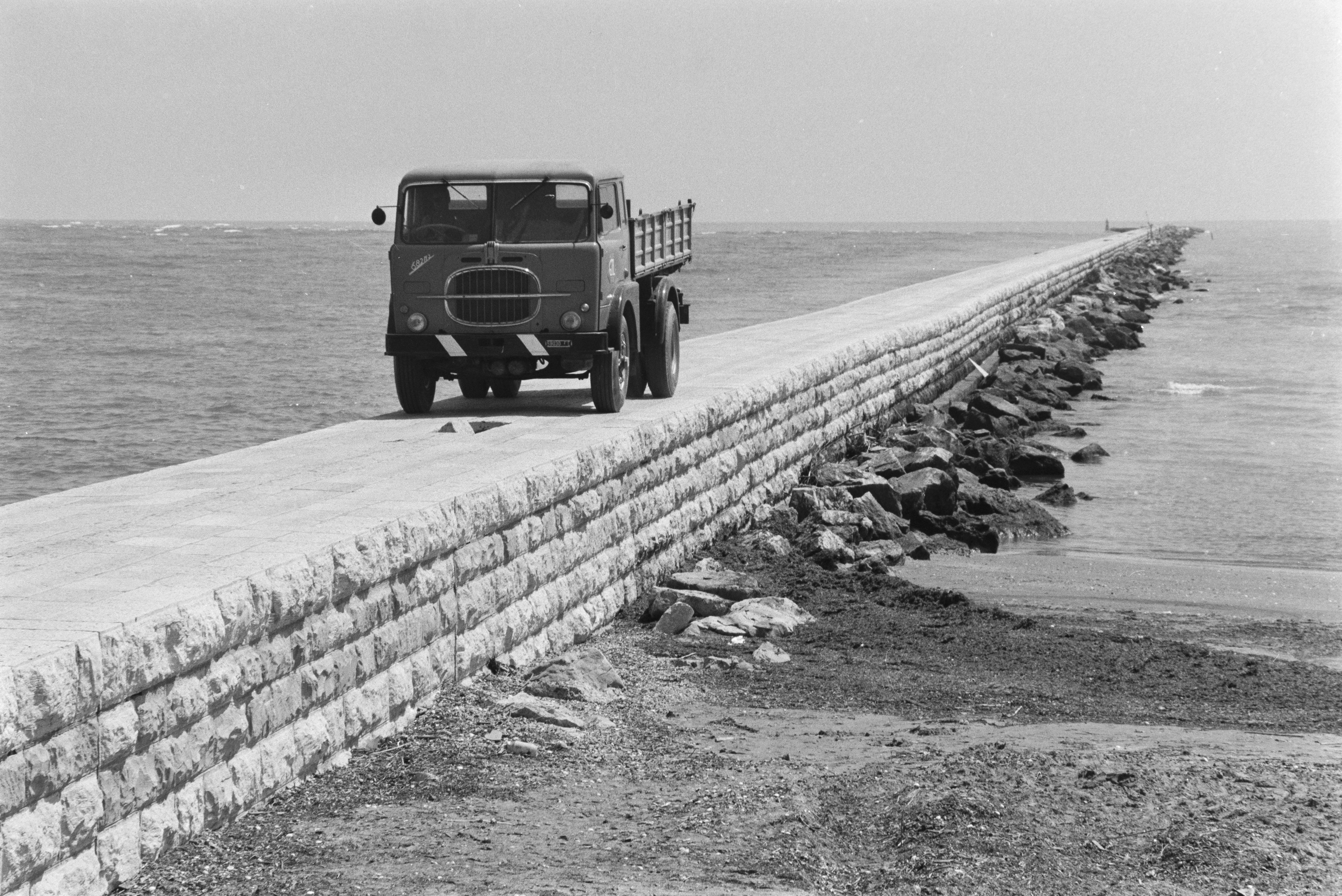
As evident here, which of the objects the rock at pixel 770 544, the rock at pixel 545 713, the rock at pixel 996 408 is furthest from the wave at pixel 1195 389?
the rock at pixel 545 713

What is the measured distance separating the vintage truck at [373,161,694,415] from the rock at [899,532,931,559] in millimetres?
2721

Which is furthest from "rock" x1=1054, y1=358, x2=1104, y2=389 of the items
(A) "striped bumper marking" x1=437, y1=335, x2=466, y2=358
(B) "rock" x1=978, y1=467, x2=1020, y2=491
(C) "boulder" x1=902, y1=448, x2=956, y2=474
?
(A) "striped bumper marking" x1=437, y1=335, x2=466, y2=358

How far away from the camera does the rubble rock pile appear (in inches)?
486

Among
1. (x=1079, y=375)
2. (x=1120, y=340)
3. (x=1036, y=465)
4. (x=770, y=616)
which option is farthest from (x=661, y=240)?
(x=1120, y=340)

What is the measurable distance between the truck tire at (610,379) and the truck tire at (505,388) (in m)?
2.10

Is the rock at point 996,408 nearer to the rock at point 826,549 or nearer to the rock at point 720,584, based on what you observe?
the rock at point 826,549

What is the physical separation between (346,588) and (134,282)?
65.5 meters

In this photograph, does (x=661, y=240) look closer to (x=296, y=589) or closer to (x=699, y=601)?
(x=699, y=601)

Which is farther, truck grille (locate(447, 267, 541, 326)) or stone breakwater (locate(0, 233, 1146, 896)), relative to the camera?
truck grille (locate(447, 267, 541, 326))

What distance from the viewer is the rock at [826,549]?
40.2 feet

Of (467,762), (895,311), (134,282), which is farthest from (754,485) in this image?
(134,282)

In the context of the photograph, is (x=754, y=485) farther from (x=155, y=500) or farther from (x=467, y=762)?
(x=467, y=762)

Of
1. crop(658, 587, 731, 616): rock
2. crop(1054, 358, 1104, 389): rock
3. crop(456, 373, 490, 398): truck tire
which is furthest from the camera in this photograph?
crop(1054, 358, 1104, 389): rock

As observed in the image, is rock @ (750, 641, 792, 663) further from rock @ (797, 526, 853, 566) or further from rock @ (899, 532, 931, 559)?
rock @ (899, 532, 931, 559)
